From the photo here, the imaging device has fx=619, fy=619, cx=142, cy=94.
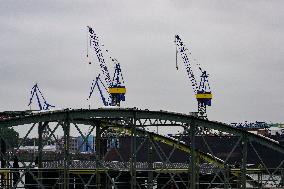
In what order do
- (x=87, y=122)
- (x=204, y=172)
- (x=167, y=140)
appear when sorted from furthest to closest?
1. (x=204, y=172)
2. (x=167, y=140)
3. (x=87, y=122)

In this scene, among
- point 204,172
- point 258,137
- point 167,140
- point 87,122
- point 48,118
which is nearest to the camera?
point 48,118

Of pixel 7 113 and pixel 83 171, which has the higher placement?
pixel 7 113

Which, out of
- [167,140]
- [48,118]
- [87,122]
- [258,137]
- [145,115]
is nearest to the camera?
[48,118]

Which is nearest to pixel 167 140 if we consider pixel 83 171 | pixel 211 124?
pixel 83 171

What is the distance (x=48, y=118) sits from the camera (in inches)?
1991

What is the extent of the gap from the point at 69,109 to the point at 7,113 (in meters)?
13.6

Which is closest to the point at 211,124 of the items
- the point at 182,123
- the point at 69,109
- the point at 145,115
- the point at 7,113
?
the point at 182,123

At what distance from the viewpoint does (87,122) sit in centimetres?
6291

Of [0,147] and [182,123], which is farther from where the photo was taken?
[0,147]

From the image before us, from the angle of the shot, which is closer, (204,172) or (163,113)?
(163,113)

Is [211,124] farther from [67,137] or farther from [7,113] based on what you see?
[7,113]

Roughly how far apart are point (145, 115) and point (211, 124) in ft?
20.7

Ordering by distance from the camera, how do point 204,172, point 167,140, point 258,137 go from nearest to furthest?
point 258,137 < point 167,140 < point 204,172

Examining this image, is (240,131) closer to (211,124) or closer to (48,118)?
(211,124)
